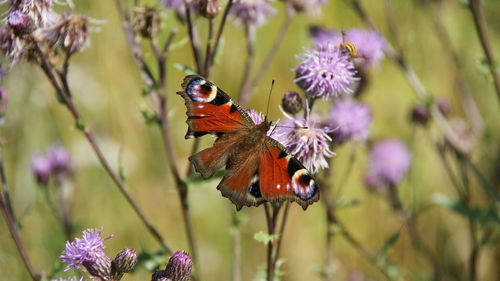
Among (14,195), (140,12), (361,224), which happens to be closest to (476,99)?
(361,224)

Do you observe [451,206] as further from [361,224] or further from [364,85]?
[361,224]

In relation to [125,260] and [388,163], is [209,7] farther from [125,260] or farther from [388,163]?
[388,163]

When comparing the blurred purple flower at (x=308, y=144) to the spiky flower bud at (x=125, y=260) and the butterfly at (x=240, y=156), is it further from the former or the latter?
the spiky flower bud at (x=125, y=260)

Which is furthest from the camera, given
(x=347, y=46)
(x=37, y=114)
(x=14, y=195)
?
(x=37, y=114)

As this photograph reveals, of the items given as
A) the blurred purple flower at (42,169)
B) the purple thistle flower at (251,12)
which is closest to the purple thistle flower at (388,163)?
the purple thistle flower at (251,12)

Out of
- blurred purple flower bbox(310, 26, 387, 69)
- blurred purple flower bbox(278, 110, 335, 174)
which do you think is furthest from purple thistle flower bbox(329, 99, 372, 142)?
blurred purple flower bbox(278, 110, 335, 174)

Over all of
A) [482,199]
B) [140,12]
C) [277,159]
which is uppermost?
[140,12]

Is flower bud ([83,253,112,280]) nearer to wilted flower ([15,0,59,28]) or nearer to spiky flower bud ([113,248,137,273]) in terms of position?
spiky flower bud ([113,248,137,273])

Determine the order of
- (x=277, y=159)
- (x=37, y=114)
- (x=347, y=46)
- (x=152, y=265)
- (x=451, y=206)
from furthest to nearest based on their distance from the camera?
(x=37, y=114)
(x=451, y=206)
(x=152, y=265)
(x=347, y=46)
(x=277, y=159)
